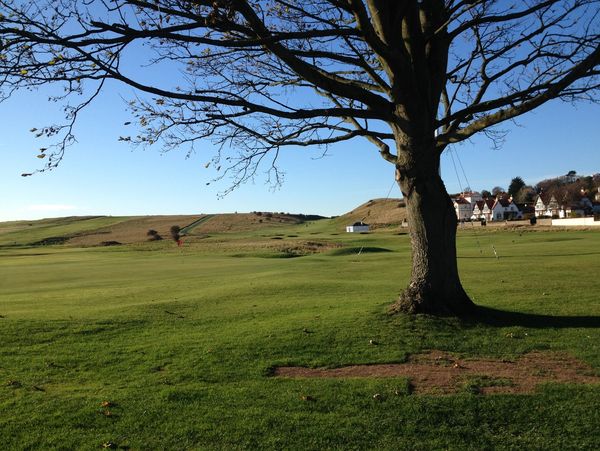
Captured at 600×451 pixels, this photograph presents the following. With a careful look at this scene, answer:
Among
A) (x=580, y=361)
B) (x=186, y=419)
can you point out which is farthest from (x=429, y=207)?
(x=186, y=419)

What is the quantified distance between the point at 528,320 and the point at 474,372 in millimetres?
4295

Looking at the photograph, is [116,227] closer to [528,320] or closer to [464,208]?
[464,208]

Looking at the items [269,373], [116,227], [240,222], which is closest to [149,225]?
[116,227]

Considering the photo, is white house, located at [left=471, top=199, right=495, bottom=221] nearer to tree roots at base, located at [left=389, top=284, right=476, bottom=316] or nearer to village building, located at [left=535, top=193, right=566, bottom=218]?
village building, located at [left=535, top=193, right=566, bottom=218]

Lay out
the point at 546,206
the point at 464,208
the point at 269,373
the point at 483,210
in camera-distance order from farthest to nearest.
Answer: the point at 464,208 → the point at 483,210 → the point at 546,206 → the point at 269,373

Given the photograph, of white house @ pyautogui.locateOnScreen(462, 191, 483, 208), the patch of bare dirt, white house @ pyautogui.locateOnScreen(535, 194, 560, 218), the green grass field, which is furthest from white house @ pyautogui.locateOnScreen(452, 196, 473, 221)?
the patch of bare dirt

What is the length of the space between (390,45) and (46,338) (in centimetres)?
923

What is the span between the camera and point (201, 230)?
354 feet

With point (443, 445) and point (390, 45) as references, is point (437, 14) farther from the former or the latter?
point (443, 445)

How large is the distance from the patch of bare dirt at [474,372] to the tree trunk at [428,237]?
2.53 metres

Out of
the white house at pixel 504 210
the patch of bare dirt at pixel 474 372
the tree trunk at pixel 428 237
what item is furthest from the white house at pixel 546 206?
the patch of bare dirt at pixel 474 372

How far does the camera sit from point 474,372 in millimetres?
8086

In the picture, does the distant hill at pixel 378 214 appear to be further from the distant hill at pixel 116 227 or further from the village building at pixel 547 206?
the village building at pixel 547 206

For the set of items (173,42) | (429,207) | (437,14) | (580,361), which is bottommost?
(580,361)
